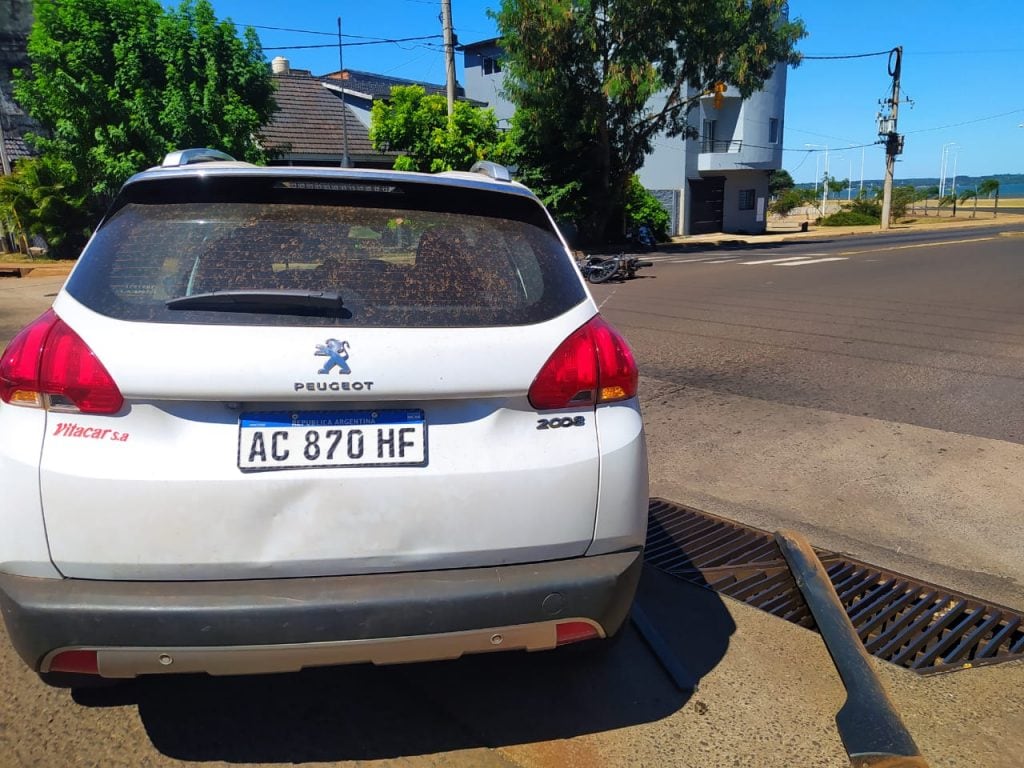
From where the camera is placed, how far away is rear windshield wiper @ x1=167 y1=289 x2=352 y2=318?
227 centimetres

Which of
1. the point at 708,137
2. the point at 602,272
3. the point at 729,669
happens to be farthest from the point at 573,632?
the point at 708,137

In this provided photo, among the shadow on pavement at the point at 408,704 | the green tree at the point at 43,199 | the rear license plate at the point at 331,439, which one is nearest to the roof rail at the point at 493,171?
the rear license plate at the point at 331,439

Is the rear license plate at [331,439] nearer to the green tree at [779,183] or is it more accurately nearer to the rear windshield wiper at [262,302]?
the rear windshield wiper at [262,302]

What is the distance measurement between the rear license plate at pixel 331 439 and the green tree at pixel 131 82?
795 inches

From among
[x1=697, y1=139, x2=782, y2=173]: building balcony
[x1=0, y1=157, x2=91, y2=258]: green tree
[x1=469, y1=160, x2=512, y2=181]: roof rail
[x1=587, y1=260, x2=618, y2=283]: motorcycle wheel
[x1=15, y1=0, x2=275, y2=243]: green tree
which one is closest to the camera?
[x1=469, y1=160, x2=512, y2=181]: roof rail

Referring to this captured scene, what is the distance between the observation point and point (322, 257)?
247 centimetres

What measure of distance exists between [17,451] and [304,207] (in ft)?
3.49

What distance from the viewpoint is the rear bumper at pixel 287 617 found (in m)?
2.12

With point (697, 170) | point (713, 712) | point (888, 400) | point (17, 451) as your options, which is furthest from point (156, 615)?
point (697, 170)

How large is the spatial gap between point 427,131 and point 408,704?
84.8 ft

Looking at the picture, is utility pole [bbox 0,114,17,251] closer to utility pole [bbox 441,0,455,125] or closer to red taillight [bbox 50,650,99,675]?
utility pole [bbox 441,0,455,125]

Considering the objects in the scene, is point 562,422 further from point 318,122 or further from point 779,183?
point 779,183

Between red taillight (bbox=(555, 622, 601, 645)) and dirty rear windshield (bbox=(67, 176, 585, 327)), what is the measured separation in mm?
901

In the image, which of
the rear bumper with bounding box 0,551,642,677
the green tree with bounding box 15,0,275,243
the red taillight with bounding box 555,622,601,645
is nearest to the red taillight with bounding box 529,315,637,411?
the rear bumper with bounding box 0,551,642,677
